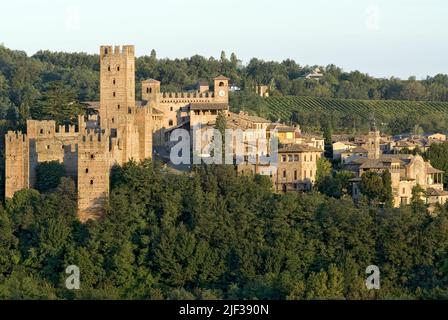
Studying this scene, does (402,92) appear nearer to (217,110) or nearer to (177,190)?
(217,110)

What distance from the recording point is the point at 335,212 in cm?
4325

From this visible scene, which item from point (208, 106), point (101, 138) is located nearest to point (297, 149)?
point (208, 106)

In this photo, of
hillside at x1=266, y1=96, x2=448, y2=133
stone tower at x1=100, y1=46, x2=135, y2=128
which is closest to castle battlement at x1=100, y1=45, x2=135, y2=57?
stone tower at x1=100, y1=46, x2=135, y2=128

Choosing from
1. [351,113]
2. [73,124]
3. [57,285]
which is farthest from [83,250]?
[351,113]

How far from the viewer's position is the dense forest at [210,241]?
41.0m

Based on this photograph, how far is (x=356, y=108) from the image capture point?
225 feet

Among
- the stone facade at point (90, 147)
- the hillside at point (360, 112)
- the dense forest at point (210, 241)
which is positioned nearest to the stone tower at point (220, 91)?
the stone facade at point (90, 147)

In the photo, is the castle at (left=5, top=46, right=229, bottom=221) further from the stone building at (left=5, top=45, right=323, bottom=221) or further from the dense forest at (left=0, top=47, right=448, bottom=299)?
the dense forest at (left=0, top=47, right=448, bottom=299)

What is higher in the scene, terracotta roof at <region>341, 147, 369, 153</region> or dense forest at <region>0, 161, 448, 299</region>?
terracotta roof at <region>341, 147, 369, 153</region>

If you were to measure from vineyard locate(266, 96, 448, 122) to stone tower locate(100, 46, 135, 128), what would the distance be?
1732 cm

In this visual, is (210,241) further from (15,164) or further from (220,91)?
(220,91)

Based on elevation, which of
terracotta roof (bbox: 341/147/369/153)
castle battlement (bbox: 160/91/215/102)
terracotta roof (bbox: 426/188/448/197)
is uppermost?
castle battlement (bbox: 160/91/215/102)

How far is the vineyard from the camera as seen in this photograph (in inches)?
2586
